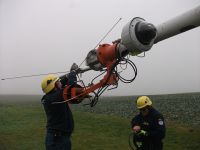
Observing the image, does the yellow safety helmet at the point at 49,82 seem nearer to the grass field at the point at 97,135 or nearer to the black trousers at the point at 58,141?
the black trousers at the point at 58,141

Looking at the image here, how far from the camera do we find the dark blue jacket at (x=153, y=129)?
27.3 feet

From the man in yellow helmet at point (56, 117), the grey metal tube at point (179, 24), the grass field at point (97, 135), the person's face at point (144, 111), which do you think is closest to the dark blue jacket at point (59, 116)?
the man in yellow helmet at point (56, 117)

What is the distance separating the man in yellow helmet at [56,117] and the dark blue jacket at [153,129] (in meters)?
1.72

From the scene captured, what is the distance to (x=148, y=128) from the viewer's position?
8.46 m

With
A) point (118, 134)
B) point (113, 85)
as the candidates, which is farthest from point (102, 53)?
point (118, 134)

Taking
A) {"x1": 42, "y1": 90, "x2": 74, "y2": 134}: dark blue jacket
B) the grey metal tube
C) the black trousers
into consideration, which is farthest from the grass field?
the grey metal tube

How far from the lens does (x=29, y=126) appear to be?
2328cm

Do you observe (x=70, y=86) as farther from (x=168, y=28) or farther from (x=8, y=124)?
(x=8, y=124)

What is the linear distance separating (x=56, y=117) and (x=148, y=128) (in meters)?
2.11

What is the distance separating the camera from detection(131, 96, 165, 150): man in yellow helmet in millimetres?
8336

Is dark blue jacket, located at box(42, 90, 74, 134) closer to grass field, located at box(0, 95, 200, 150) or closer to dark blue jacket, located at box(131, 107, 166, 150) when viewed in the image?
dark blue jacket, located at box(131, 107, 166, 150)

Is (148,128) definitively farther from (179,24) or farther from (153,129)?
(179,24)

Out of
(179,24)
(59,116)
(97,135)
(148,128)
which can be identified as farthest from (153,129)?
(97,135)

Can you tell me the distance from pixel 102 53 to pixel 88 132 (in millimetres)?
14755
